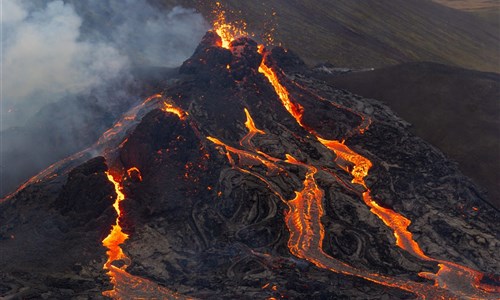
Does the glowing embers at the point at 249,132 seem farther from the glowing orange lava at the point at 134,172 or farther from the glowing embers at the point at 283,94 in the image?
the glowing orange lava at the point at 134,172

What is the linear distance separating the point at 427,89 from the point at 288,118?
23602 millimetres

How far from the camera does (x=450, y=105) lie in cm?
6119

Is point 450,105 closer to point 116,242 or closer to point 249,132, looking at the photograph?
point 249,132

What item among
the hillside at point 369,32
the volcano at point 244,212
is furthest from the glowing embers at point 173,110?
the hillside at point 369,32

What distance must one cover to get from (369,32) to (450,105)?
6418cm

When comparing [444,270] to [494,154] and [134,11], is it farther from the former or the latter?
[134,11]

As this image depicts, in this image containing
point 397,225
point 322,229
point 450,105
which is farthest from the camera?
point 450,105

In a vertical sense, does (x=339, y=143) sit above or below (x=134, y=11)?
below

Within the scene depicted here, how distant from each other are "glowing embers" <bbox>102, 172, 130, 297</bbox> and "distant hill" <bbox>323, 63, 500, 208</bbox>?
33.0 metres

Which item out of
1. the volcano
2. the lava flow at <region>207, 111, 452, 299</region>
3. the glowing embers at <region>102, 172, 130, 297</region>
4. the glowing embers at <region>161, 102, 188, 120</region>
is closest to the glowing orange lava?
the volcano

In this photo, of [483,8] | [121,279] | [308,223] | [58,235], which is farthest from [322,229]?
[483,8]

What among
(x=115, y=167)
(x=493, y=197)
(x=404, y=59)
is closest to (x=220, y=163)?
(x=115, y=167)

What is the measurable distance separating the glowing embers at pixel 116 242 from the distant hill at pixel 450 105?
108 ft

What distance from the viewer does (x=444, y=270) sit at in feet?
111
